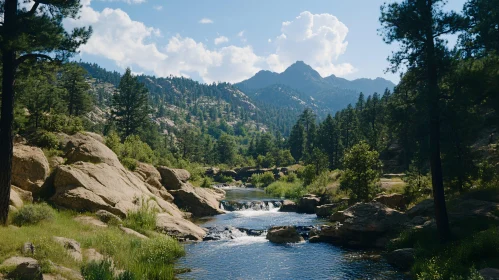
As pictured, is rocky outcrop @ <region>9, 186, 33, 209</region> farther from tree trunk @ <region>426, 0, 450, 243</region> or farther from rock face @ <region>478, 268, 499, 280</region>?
tree trunk @ <region>426, 0, 450, 243</region>

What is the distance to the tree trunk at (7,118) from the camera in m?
15.8

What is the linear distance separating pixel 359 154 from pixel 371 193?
13.8 feet

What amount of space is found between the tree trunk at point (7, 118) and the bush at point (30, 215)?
104 cm

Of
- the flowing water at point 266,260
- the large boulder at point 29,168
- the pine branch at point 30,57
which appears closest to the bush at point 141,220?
the flowing water at point 266,260

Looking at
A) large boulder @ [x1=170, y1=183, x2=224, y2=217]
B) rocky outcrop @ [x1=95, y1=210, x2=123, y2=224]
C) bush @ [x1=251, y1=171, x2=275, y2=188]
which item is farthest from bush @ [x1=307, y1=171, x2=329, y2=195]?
rocky outcrop @ [x1=95, y1=210, x2=123, y2=224]

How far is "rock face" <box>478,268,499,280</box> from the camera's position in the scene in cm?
1291

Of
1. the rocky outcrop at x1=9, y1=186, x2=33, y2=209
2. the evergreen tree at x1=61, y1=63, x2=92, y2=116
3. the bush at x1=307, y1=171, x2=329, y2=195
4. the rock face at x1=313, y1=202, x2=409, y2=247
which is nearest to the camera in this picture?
the rocky outcrop at x1=9, y1=186, x2=33, y2=209

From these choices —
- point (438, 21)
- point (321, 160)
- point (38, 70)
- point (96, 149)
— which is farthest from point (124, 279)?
point (321, 160)

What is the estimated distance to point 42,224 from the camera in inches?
677

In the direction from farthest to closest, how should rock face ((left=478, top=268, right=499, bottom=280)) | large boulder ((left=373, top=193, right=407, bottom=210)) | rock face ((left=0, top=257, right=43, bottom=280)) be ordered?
large boulder ((left=373, top=193, right=407, bottom=210)) → rock face ((left=478, top=268, right=499, bottom=280)) → rock face ((left=0, top=257, right=43, bottom=280))

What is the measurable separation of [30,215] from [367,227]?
2086 centimetres

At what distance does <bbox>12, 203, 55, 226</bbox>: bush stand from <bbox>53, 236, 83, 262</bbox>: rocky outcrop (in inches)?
107

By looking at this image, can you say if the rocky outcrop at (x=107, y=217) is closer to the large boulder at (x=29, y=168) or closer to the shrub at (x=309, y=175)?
the large boulder at (x=29, y=168)

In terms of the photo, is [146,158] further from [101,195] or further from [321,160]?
[321,160]
